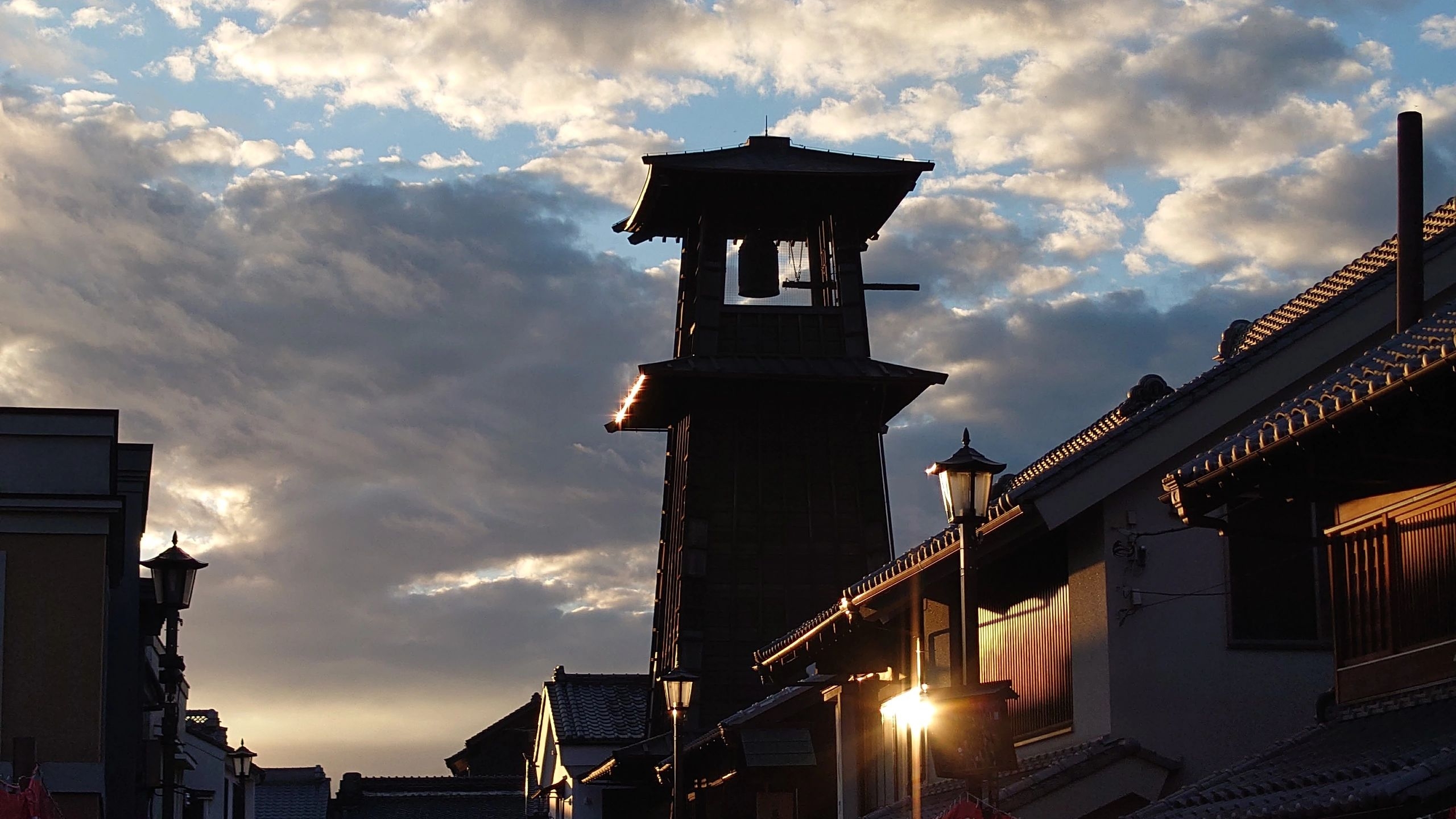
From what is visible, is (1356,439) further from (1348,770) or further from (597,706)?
(597,706)

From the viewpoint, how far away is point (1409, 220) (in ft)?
50.8

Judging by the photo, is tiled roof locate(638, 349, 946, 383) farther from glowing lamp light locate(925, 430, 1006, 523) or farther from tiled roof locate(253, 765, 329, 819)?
tiled roof locate(253, 765, 329, 819)

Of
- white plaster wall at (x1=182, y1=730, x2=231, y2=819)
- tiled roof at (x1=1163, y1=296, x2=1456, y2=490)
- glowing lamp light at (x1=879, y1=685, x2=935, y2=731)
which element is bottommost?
glowing lamp light at (x1=879, y1=685, x2=935, y2=731)

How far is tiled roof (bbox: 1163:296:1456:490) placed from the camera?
1093 cm

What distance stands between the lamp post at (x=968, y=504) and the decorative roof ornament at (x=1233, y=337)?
25.9ft

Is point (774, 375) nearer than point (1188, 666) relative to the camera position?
No

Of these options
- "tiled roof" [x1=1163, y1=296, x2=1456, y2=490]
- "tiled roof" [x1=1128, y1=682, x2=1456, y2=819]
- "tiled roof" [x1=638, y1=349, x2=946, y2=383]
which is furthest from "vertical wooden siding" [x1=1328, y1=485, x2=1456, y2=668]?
"tiled roof" [x1=638, y1=349, x2=946, y2=383]

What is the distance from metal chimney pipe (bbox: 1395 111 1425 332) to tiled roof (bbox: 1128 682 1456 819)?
3807mm

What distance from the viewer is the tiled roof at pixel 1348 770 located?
10.1 m

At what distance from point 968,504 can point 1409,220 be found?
4.62 metres

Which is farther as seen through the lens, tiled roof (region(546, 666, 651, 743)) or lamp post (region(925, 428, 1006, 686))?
tiled roof (region(546, 666, 651, 743))

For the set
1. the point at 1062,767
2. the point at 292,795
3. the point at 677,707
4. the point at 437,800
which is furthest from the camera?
the point at 292,795

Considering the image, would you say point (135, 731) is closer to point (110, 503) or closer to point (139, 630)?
point (139, 630)

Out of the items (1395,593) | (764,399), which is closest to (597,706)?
(764,399)
